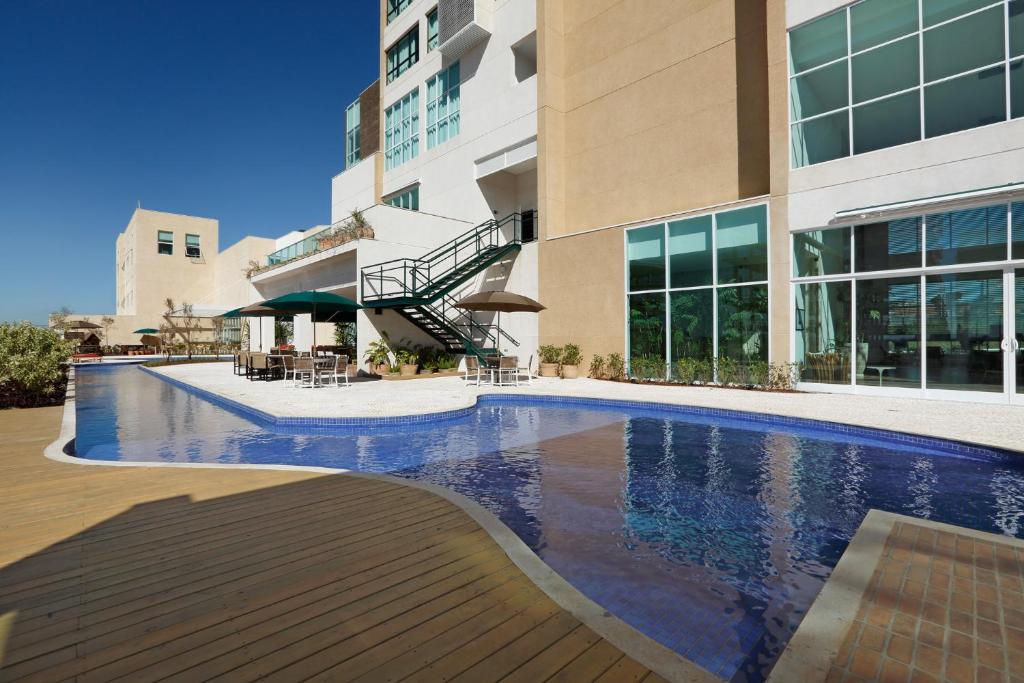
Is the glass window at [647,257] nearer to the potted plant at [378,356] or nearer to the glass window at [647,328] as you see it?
the glass window at [647,328]

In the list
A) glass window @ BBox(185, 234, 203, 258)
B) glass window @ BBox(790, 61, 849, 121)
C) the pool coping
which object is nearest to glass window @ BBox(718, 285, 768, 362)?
glass window @ BBox(790, 61, 849, 121)

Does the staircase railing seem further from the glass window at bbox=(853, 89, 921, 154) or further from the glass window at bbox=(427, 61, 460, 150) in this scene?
the glass window at bbox=(853, 89, 921, 154)

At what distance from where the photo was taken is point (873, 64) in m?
10.0

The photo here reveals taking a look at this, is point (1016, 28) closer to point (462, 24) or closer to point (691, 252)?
point (691, 252)

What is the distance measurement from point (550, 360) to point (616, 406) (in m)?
5.28

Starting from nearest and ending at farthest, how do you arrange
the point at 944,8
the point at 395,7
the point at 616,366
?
the point at 944,8, the point at 616,366, the point at 395,7

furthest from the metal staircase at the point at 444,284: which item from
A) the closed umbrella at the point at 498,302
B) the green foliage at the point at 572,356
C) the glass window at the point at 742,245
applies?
the glass window at the point at 742,245

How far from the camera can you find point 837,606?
232 cm

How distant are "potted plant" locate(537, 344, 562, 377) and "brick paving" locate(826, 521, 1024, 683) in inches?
467

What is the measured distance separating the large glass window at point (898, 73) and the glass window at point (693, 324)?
3692 mm

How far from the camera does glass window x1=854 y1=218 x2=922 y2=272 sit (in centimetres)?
937

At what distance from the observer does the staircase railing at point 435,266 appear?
1534 cm

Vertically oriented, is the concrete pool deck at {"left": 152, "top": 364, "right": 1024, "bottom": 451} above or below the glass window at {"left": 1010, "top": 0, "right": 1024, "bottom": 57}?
below

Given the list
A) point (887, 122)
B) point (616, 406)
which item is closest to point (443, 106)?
point (887, 122)
